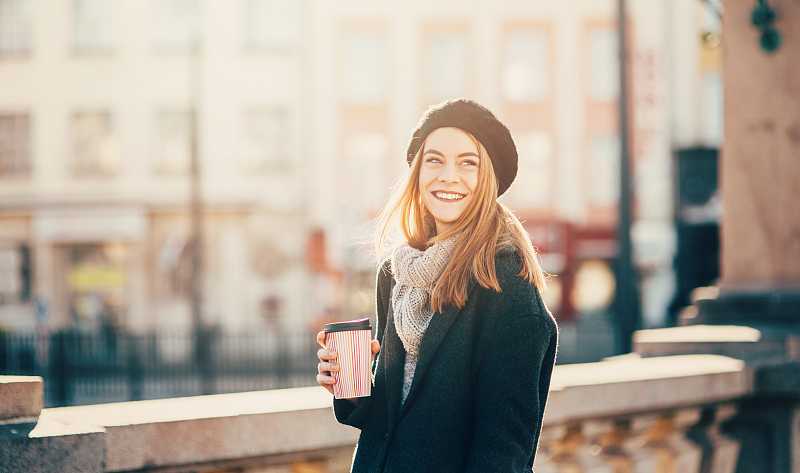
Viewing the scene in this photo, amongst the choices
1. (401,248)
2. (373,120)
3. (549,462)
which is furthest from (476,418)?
(373,120)

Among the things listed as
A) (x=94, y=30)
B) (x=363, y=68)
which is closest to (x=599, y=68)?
(x=363, y=68)

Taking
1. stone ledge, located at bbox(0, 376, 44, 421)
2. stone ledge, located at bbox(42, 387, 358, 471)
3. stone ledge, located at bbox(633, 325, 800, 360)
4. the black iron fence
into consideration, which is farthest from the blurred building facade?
stone ledge, located at bbox(0, 376, 44, 421)

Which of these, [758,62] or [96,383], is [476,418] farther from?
[96,383]

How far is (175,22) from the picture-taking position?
85.6ft

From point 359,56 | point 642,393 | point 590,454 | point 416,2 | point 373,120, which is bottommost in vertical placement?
point 590,454

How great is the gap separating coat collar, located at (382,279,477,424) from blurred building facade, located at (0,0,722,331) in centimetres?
2263

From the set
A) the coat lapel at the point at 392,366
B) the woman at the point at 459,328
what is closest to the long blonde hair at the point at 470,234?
the woman at the point at 459,328

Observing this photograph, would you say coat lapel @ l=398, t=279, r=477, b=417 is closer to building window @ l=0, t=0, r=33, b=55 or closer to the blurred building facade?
the blurred building facade

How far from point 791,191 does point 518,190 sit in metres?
21.9

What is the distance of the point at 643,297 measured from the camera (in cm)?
2603

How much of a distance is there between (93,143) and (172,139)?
2.44 m

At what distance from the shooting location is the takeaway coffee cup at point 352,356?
6.86 ft

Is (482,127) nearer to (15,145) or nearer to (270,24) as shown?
(270,24)

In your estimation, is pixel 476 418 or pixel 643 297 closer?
pixel 476 418
